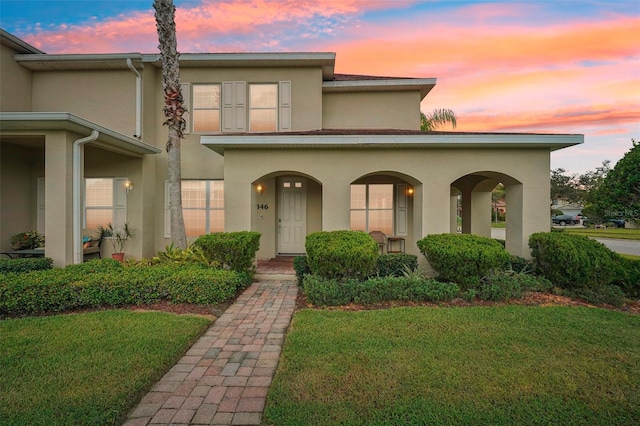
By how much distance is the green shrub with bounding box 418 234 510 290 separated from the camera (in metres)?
5.83

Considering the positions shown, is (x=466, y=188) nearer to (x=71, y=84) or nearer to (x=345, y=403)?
(x=345, y=403)

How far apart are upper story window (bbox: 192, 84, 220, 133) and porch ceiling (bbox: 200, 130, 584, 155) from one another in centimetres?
282

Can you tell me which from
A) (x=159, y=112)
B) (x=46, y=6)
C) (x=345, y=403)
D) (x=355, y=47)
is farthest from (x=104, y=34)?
(x=345, y=403)

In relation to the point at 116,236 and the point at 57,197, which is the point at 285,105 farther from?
the point at 116,236

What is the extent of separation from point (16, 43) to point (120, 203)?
19.2ft

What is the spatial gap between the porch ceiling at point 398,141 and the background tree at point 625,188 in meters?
3.33

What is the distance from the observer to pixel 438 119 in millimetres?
19469

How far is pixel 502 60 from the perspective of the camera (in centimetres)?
1038

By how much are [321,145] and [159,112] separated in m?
6.32

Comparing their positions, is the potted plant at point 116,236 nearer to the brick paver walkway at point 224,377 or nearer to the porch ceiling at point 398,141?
the porch ceiling at point 398,141

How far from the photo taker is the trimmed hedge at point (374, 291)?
5.56 m

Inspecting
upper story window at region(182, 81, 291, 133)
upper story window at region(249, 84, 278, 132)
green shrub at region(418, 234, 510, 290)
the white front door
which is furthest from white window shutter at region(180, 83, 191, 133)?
Answer: green shrub at region(418, 234, 510, 290)

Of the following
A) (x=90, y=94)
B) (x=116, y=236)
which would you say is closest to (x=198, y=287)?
(x=116, y=236)

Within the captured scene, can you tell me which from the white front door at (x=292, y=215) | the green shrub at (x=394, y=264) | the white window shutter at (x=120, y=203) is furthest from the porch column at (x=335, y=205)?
the white window shutter at (x=120, y=203)
